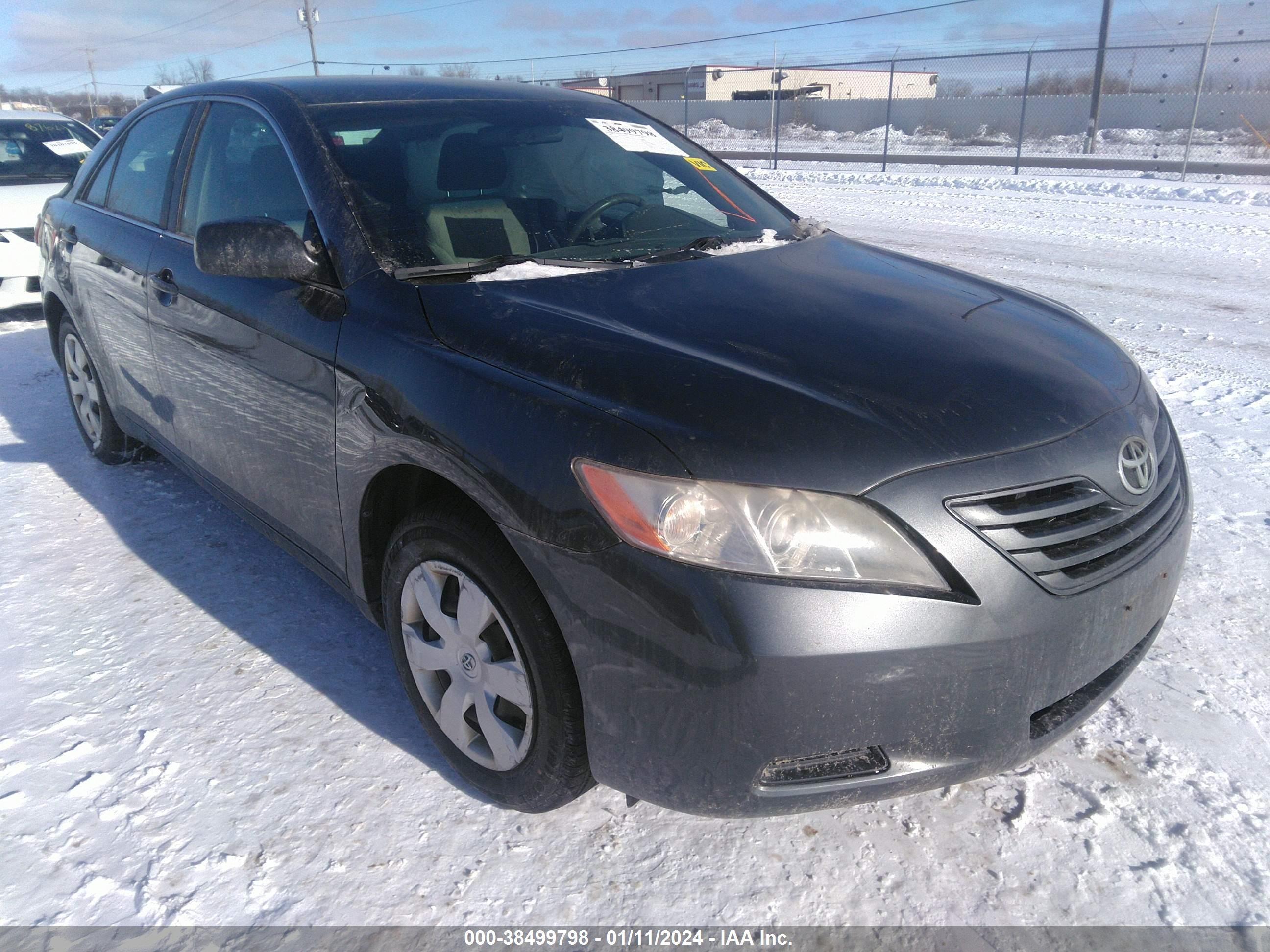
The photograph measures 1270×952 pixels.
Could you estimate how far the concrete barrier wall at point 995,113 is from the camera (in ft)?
92.0

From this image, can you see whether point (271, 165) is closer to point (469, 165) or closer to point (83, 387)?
point (469, 165)

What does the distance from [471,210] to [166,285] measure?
1267 millimetres

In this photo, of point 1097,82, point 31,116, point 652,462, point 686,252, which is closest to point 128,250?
point 686,252

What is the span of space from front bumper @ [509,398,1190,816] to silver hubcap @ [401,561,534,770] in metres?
0.24

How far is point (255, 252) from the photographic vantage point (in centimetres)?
247

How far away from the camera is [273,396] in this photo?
2.67 m

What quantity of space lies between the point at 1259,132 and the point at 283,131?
94.5 feet

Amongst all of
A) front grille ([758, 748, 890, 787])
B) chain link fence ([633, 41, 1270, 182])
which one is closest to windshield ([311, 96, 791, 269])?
front grille ([758, 748, 890, 787])

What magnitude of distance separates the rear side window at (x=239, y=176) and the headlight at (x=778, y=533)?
59.1 inches

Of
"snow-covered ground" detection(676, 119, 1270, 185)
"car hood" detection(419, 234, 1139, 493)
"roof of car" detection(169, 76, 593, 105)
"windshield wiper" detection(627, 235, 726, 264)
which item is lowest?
"snow-covered ground" detection(676, 119, 1270, 185)

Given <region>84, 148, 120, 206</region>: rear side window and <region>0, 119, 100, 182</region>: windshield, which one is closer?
<region>84, 148, 120, 206</region>: rear side window

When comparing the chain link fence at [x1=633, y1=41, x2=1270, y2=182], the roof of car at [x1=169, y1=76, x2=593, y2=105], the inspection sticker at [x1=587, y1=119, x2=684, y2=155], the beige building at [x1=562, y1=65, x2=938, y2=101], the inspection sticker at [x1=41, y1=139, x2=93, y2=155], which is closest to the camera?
the roof of car at [x1=169, y1=76, x2=593, y2=105]

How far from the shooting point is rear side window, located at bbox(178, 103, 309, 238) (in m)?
2.78

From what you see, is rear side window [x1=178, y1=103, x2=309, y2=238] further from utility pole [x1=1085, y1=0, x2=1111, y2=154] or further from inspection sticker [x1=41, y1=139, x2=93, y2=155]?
utility pole [x1=1085, y1=0, x2=1111, y2=154]
